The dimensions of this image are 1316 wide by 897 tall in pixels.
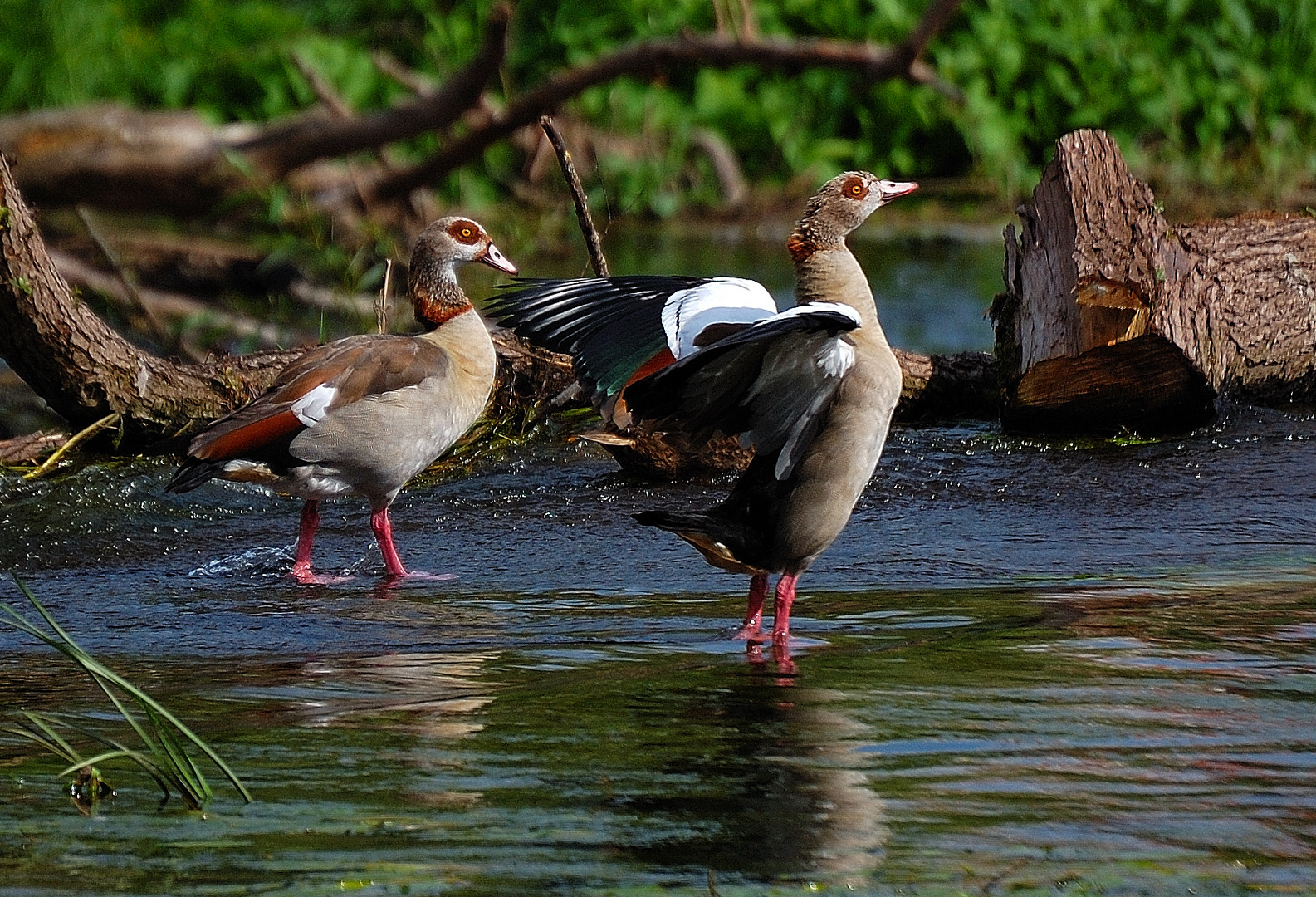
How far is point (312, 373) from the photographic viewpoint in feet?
20.7

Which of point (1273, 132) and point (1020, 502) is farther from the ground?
point (1273, 132)

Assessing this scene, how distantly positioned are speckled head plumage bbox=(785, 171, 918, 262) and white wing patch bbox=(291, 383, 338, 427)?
5.65 ft

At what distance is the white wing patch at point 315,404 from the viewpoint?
6.19 metres

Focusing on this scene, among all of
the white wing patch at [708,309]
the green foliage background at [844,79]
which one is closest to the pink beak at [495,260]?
the white wing patch at [708,309]

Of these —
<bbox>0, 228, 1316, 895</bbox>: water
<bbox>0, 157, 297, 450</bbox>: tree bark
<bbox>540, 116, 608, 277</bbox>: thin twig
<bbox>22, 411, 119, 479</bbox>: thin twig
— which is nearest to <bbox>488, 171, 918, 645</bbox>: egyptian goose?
<bbox>0, 228, 1316, 895</bbox>: water

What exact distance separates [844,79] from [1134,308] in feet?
27.8

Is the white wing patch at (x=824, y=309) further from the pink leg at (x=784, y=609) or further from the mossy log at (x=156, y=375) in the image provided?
the mossy log at (x=156, y=375)

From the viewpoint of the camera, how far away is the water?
3.14m

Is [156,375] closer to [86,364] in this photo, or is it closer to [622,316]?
[86,364]

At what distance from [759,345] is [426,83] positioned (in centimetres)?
934

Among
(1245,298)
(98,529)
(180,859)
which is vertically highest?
(1245,298)

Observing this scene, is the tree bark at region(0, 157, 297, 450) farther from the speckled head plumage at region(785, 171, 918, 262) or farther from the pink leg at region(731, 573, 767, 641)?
the pink leg at region(731, 573, 767, 641)

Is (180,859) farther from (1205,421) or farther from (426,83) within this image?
(426,83)

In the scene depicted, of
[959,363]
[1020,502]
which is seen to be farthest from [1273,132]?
[1020,502]
